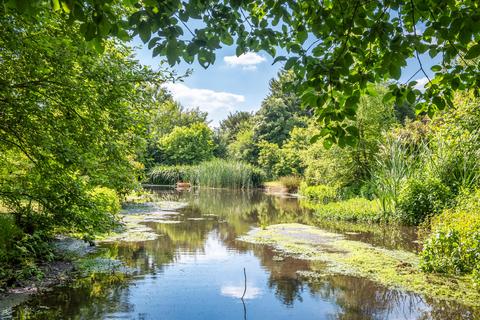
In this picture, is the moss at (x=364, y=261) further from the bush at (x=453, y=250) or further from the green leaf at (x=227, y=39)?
the green leaf at (x=227, y=39)

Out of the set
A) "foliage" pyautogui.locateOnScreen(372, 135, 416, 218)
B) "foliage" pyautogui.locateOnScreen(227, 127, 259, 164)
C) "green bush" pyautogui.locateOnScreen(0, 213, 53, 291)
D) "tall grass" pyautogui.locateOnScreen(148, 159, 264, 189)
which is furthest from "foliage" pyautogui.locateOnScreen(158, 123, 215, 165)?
"green bush" pyautogui.locateOnScreen(0, 213, 53, 291)

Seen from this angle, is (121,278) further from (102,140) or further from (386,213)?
(386,213)

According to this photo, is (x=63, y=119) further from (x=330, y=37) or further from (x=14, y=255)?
(x=330, y=37)

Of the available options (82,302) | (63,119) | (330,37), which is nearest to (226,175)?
(82,302)

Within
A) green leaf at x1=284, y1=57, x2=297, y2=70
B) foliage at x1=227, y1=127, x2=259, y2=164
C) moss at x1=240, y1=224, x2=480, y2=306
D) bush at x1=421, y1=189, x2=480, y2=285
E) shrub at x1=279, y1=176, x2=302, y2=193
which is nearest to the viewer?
green leaf at x1=284, y1=57, x2=297, y2=70

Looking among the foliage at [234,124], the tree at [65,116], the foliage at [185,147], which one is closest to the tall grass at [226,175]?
the foliage at [185,147]

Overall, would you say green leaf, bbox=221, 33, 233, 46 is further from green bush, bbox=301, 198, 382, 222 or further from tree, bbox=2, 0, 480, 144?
green bush, bbox=301, 198, 382, 222

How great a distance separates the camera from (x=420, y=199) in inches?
422

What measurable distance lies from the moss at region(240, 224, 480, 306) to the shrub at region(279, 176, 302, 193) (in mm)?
15314

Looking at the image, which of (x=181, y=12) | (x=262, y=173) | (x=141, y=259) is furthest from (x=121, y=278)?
(x=262, y=173)

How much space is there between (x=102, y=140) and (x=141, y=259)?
3.31m

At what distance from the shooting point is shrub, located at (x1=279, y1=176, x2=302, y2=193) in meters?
26.2

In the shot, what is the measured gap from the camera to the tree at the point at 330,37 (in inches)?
88.4

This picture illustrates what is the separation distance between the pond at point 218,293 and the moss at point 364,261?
0.27 m
